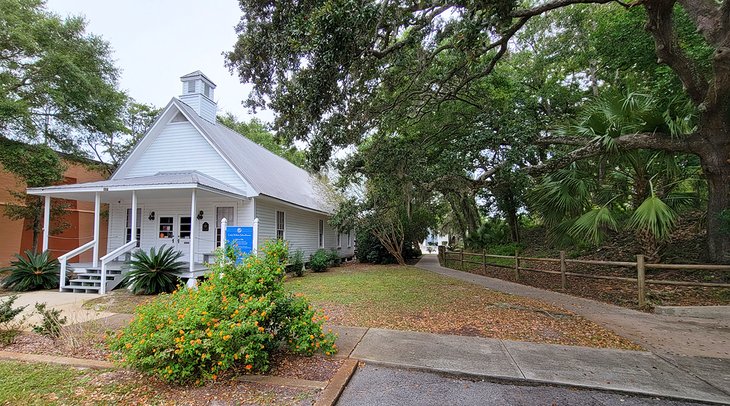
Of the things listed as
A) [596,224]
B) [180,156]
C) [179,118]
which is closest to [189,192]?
[180,156]

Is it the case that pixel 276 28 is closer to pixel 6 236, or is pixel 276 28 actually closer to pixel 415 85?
pixel 415 85

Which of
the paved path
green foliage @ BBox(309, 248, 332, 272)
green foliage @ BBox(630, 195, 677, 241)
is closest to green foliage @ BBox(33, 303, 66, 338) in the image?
the paved path

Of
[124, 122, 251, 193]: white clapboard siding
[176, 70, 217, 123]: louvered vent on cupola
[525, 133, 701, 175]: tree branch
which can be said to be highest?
[176, 70, 217, 123]: louvered vent on cupola

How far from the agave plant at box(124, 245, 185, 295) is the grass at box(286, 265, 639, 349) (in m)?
3.44

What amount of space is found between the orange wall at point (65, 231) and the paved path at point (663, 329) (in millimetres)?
18953

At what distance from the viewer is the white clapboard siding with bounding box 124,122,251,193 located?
42.1 ft

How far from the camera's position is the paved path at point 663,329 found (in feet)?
15.5

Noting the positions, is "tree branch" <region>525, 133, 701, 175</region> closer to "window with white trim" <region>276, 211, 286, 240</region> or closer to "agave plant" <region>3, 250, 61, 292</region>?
"window with white trim" <region>276, 211, 286, 240</region>

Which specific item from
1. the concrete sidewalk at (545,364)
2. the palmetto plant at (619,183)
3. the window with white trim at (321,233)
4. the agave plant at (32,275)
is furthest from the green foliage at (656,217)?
the agave plant at (32,275)

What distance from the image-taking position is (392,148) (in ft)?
31.8

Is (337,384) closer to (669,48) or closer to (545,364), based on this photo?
(545,364)

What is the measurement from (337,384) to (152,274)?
25.2 feet

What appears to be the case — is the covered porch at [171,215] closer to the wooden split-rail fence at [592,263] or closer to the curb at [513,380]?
the curb at [513,380]

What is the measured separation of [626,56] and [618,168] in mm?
3162
